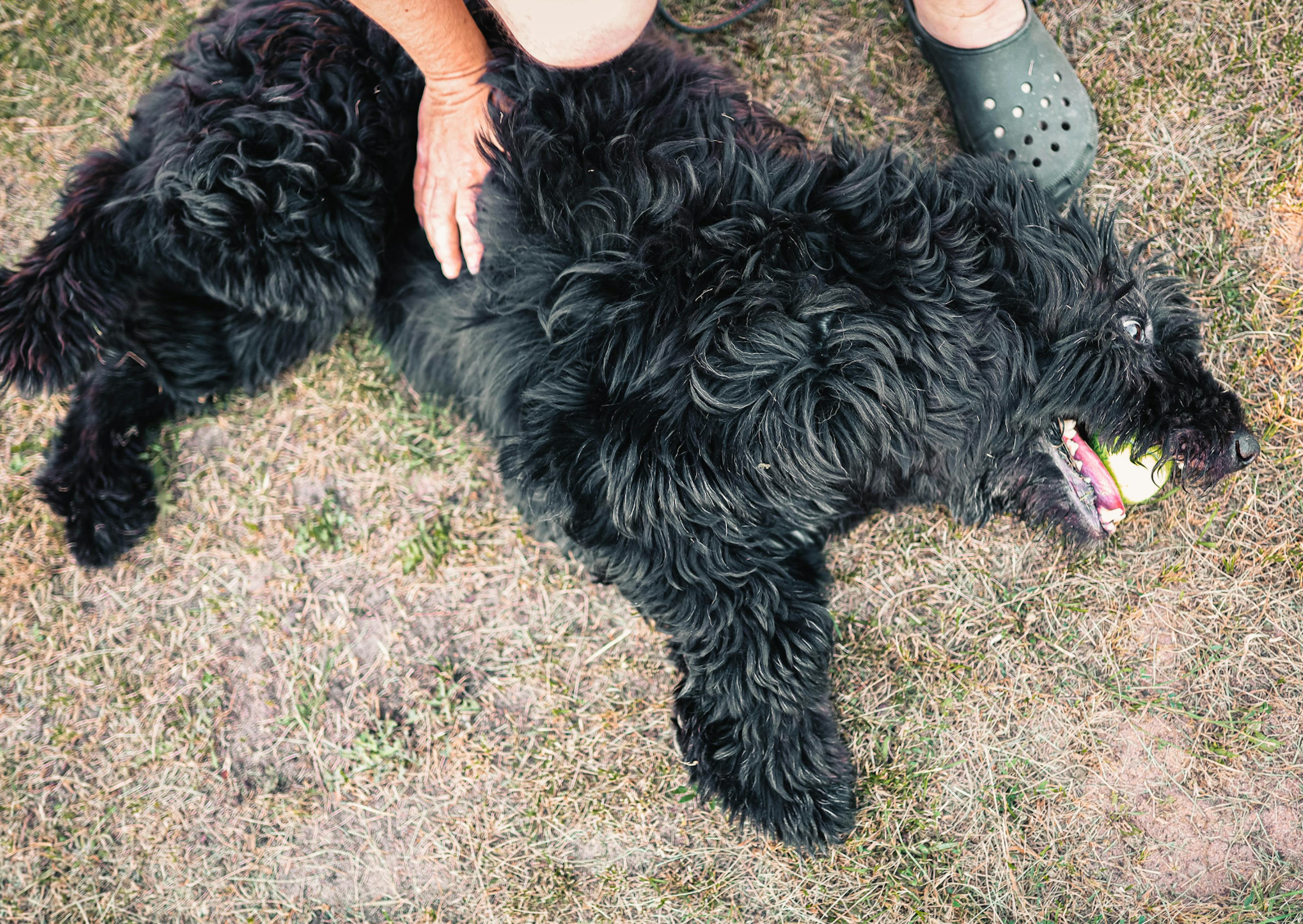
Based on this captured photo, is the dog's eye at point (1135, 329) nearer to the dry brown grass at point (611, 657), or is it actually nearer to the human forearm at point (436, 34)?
the dry brown grass at point (611, 657)

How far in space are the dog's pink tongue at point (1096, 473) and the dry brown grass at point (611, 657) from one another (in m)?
0.44

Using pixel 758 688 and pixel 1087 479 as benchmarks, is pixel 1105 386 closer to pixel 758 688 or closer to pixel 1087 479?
pixel 1087 479

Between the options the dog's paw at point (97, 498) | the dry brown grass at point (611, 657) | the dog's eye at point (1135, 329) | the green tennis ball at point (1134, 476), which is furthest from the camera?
the dog's paw at point (97, 498)

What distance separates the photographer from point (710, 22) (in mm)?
2900

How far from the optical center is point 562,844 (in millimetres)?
2781

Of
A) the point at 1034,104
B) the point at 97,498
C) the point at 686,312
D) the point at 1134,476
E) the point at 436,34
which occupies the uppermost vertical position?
the point at 436,34

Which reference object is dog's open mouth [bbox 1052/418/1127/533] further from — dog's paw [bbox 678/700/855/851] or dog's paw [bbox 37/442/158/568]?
dog's paw [bbox 37/442/158/568]

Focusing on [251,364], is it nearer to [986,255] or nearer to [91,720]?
[91,720]

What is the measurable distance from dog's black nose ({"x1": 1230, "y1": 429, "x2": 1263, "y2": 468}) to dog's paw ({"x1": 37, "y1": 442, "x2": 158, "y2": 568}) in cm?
359

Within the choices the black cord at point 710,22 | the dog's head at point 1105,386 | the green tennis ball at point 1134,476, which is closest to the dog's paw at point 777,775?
the dog's head at point 1105,386

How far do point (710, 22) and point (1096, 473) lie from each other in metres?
2.08

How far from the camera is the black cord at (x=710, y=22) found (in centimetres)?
284

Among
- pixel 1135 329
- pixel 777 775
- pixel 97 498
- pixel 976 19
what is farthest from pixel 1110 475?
pixel 97 498

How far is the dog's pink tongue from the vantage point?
2.33 meters
